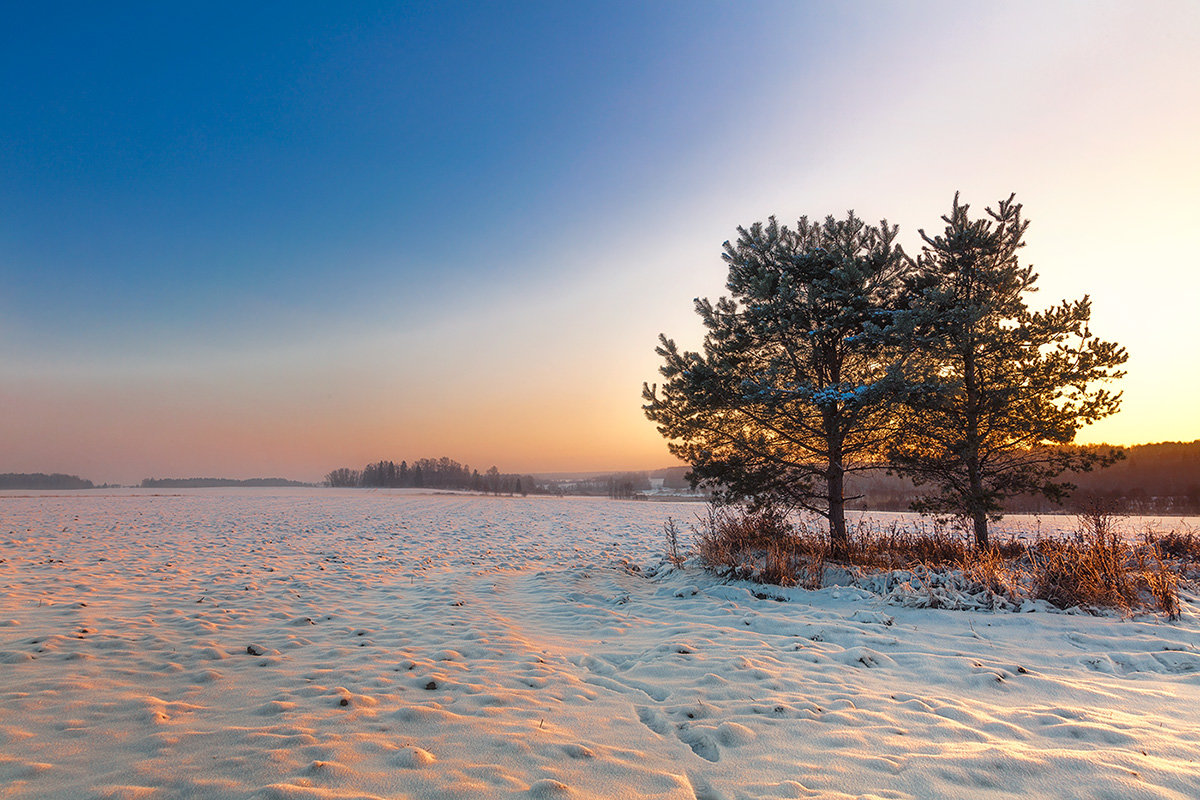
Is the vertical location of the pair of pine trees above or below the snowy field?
above

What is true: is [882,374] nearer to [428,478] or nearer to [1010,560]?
[1010,560]

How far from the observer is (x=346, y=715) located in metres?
3.77

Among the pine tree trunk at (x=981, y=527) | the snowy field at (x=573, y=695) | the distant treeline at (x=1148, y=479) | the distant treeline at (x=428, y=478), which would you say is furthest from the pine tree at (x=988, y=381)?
the distant treeline at (x=428, y=478)

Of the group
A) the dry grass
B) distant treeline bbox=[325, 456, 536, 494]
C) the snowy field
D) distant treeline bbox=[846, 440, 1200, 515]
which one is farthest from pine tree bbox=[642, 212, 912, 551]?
distant treeline bbox=[325, 456, 536, 494]

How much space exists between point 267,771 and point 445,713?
1250 millimetres

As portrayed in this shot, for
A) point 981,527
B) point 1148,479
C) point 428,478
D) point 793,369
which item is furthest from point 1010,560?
point 428,478

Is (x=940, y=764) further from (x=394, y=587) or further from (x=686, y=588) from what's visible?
(x=394, y=587)

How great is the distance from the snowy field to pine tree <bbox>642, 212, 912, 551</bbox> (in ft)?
10.2

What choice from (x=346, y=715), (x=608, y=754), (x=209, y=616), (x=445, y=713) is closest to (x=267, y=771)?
(x=346, y=715)

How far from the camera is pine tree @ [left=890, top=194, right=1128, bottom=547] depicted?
9648mm

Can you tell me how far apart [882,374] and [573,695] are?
911 centimetres

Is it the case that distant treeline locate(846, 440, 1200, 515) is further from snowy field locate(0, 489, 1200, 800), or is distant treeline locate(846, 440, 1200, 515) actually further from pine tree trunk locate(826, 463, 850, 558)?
snowy field locate(0, 489, 1200, 800)

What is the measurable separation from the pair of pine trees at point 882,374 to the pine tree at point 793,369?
0.03 meters

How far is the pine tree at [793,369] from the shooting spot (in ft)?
34.4
